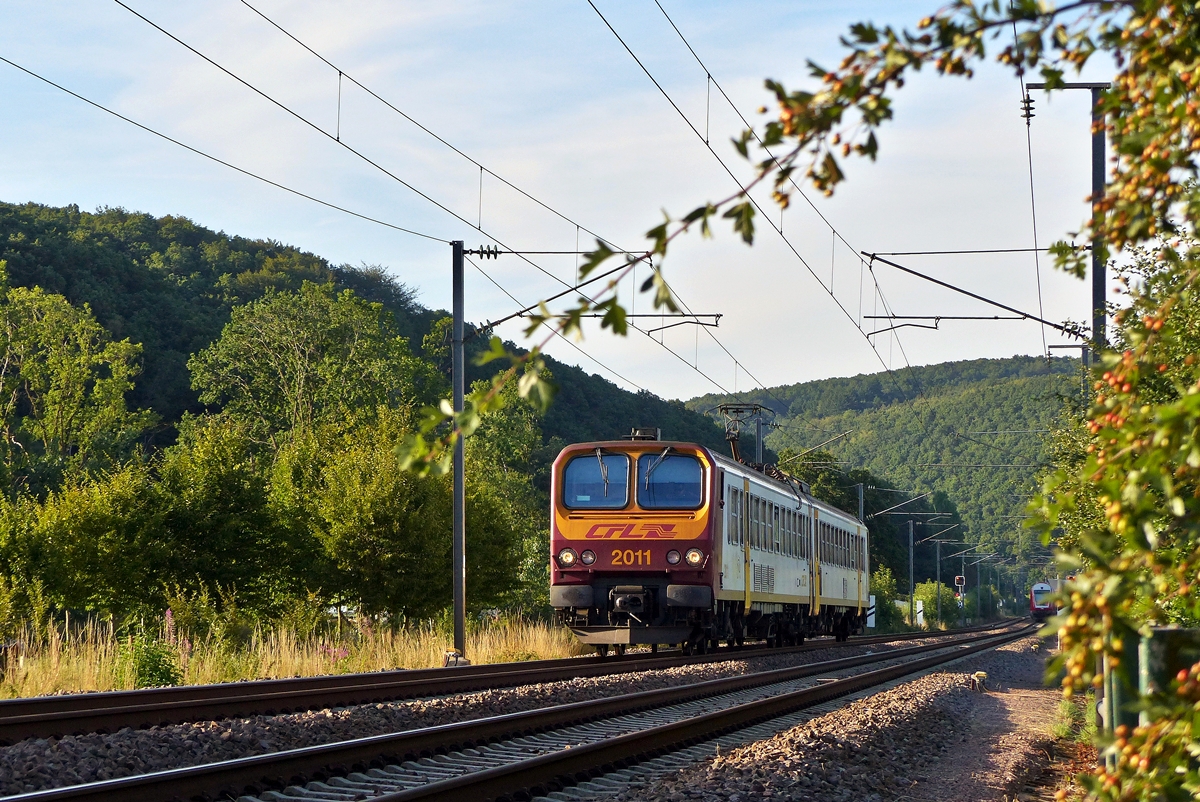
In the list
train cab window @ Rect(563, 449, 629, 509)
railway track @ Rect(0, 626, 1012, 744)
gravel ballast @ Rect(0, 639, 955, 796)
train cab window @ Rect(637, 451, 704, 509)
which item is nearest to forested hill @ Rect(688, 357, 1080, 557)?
train cab window @ Rect(563, 449, 629, 509)

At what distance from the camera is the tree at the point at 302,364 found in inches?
2537

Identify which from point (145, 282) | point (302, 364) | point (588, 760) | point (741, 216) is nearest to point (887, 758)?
point (588, 760)

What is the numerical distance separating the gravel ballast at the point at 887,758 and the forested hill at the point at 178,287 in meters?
62.3

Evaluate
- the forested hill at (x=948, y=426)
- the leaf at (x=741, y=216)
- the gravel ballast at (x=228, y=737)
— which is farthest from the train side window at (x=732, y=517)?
the forested hill at (x=948, y=426)

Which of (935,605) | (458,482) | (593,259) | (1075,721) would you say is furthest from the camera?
(935,605)

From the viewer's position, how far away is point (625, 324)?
231cm

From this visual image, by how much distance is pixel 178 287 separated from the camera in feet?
290

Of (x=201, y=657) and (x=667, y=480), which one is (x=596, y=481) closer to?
(x=667, y=480)

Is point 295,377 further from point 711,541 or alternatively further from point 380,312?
point 711,541

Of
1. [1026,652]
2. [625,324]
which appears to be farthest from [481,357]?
[1026,652]

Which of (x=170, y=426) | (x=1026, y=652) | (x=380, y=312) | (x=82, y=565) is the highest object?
(x=380, y=312)

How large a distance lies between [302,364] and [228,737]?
57.5m

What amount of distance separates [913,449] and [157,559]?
99470 millimetres

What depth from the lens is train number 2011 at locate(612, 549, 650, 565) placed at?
2031 centimetres
